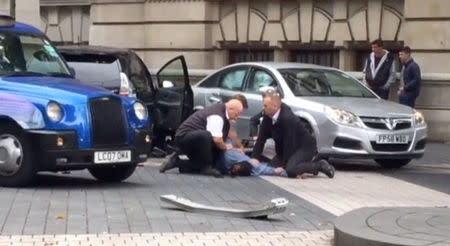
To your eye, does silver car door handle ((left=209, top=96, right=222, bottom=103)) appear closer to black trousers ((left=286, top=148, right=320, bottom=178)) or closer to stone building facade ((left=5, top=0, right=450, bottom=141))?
black trousers ((left=286, top=148, right=320, bottom=178))

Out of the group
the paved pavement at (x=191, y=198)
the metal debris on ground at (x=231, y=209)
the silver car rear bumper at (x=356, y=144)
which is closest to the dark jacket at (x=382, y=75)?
the paved pavement at (x=191, y=198)

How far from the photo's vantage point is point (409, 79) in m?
20.2

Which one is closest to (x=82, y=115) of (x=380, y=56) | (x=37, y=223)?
(x=37, y=223)

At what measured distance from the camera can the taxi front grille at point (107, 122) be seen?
12742mm

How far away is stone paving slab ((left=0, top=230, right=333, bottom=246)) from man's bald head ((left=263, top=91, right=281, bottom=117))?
4794 millimetres

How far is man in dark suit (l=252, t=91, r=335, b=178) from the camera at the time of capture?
14.6 metres

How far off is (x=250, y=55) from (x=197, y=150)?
35.8ft

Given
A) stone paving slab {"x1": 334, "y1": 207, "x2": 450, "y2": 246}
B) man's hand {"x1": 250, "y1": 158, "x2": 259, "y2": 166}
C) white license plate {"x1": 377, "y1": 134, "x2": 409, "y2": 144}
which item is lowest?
man's hand {"x1": 250, "y1": 158, "x2": 259, "y2": 166}

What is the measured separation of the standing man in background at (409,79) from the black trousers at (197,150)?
20.9 ft

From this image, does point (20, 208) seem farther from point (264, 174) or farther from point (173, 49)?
point (173, 49)

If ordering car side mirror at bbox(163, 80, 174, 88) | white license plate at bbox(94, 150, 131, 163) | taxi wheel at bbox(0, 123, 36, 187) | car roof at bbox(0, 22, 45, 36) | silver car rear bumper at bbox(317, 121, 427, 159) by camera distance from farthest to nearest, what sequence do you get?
car side mirror at bbox(163, 80, 174, 88), silver car rear bumper at bbox(317, 121, 427, 159), car roof at bbox(0, 22, 45, 36), white license plate at bbox(94, 150, 131, 163), taxi wheel at bbox(0, 123, 36, 187)

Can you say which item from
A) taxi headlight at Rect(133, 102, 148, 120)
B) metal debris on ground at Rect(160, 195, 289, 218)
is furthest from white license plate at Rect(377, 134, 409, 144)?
metal debris on ground at Rect(160, 195, 289, 218)

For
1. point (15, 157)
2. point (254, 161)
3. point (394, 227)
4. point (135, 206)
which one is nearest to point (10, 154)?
point (15, 157)

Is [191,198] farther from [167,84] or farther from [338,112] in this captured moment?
[167,84]
